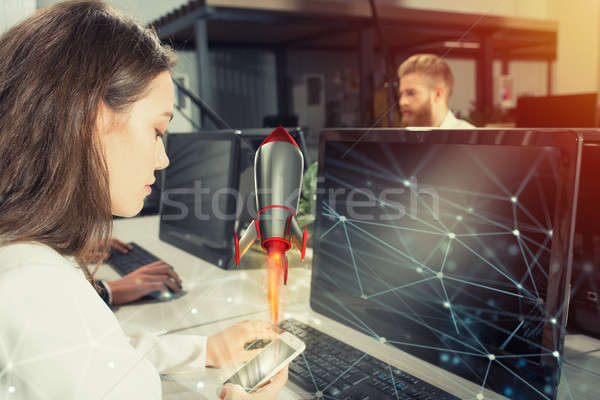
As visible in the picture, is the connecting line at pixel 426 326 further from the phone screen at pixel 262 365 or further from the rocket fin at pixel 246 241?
the rocket fin at pixel 246 241

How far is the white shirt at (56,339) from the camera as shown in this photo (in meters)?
0.50

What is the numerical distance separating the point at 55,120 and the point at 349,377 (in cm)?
55

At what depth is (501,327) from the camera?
0.67 metres

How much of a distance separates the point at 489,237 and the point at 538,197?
0.32 ft

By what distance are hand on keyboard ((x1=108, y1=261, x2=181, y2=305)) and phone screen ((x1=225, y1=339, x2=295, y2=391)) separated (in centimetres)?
54

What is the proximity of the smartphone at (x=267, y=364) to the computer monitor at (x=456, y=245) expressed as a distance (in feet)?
0.69

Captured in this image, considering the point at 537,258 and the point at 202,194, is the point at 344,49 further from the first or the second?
the point at 537,258

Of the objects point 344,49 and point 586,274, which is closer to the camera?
point 586,274

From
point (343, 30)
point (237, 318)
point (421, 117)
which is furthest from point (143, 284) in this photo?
point (343, 30)

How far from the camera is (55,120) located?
59cm

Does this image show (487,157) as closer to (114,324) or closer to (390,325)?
(390,325)

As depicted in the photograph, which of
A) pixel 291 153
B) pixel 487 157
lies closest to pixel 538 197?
pixel 487 157

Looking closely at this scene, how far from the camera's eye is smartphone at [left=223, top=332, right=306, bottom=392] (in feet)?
2.27

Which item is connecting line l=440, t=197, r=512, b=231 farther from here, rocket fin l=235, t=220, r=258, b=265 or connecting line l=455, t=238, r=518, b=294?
rocket fin l=235, t=220, r=258, b=265
